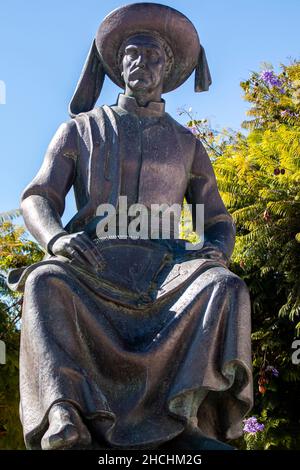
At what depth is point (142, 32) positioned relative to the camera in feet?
23.1

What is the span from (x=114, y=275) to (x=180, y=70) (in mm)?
1813

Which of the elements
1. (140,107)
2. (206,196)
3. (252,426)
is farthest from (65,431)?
(252,426)

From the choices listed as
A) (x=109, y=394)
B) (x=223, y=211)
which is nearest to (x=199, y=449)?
(x=109, y=394)

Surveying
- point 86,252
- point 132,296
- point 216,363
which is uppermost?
point 86,252

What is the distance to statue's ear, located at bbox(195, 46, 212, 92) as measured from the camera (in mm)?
7359

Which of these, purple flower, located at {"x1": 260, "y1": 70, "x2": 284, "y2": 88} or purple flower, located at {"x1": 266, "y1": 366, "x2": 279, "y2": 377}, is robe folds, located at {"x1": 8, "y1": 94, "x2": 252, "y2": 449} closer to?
purple flower, located at {"x1": 266, "y1": 366, "x2": 279, "y2": 377}

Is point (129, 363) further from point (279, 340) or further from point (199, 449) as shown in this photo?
point (279, 340)

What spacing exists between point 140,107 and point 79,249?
1.38m

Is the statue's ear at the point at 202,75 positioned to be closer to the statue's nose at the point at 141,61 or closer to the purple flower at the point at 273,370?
the statue's nose at the point at 141,61

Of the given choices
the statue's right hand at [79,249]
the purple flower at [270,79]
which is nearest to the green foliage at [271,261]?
the purple flower at [270,79]

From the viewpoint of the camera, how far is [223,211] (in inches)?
274

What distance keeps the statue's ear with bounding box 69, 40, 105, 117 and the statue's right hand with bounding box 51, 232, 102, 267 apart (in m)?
1.38

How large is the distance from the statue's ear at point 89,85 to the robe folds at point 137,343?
1122 mm

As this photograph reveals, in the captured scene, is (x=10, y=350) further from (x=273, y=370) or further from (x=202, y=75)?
(x=202, y=75)
